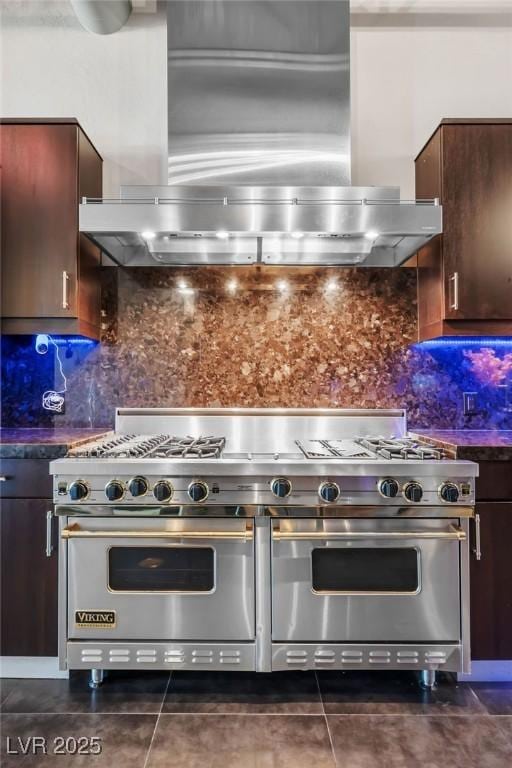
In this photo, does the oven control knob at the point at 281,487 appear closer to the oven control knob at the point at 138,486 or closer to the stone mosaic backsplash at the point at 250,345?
the oven control knob at the point at 138,486

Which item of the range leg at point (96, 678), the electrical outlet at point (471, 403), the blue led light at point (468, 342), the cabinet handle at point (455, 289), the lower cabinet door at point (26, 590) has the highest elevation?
the cabinet handle at point (455, 289)

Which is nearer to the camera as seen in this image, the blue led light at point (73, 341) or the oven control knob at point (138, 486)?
the oven control knob at point (138, 486)

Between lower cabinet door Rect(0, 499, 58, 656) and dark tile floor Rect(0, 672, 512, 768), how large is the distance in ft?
0.57

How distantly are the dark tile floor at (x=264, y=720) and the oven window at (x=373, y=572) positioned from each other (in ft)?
1.37

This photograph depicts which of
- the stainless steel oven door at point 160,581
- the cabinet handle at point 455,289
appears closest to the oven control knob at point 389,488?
the stainless steel oven door at point 160,581

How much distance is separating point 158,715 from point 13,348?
184 cm

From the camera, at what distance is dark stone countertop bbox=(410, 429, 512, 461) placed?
5.69 feet

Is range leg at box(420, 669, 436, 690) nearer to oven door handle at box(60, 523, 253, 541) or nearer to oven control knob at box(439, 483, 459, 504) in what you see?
oven control knob at box(439, 483, 459, 504)

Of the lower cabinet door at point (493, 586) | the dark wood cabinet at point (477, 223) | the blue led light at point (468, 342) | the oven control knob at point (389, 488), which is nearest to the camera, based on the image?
the oven control knob at point (389, 488)

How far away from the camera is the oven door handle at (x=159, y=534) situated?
168 centimetres

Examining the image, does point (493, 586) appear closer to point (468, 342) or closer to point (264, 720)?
point (264, 720)

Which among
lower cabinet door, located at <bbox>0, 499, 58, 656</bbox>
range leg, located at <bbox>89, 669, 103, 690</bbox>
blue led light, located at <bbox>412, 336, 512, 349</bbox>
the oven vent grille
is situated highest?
blue led light, located at <bbox>412, 336, 512, 349</bbox>

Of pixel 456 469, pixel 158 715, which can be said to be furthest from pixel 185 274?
pixel 158 715

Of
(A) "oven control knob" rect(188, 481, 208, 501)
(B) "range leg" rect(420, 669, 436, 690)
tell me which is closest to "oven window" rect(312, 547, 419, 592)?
(B) "range leg" rect(420, 669, 436, 690)
